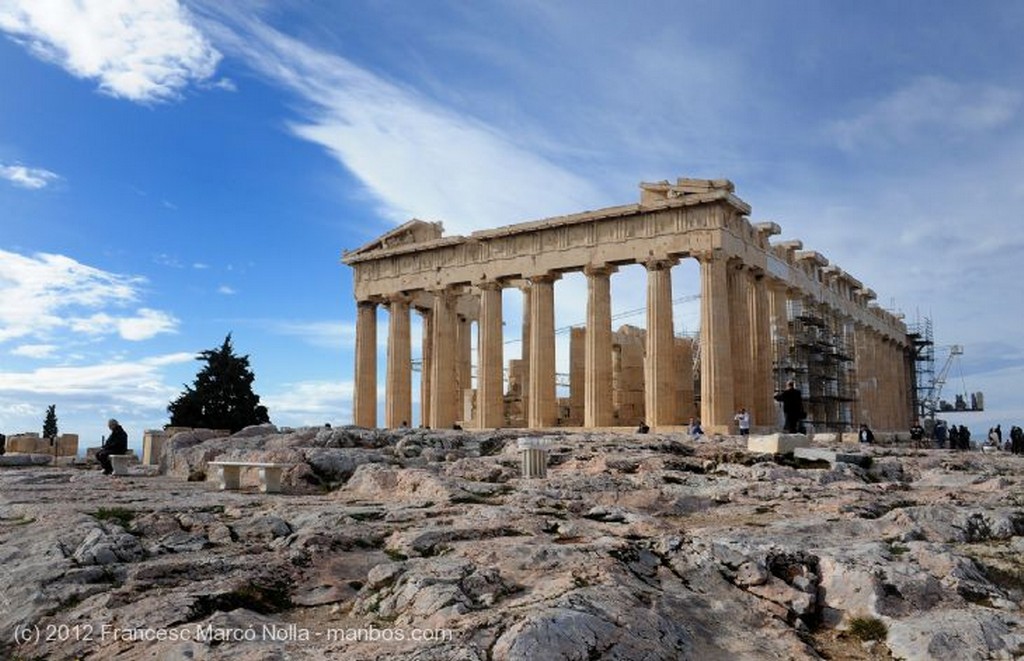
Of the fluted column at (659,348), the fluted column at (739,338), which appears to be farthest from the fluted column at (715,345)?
the fluted column at (739,338)

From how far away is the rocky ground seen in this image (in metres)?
6.46

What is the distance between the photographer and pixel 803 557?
27.5ft

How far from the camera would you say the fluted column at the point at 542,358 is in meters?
35.5

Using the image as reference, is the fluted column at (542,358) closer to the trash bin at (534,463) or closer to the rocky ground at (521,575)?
the trash bin at (534,463)

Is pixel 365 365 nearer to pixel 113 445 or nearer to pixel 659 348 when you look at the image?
pixel 659 348

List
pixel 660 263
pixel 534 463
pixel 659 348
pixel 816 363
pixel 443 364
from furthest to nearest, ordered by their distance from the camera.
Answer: pixel 443 364, pixel 816 363, pixel 660 263, pixel 659 348, pixel 534 463

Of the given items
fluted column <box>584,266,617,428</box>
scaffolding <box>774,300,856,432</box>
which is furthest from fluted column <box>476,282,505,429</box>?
scaffolding <box>774,300,856,432</box>

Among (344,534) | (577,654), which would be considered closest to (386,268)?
(344,534)

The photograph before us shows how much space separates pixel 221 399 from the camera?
140 feet

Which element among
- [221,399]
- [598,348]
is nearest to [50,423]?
[221,399]

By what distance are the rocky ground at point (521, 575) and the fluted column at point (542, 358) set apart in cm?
2207

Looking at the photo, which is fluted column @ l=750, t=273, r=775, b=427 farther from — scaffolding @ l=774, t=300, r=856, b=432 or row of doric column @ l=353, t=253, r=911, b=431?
scaffolding @ l=774, t=300, r=856, b=432

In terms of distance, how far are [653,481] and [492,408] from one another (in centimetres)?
2405

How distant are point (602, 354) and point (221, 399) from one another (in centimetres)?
1993
